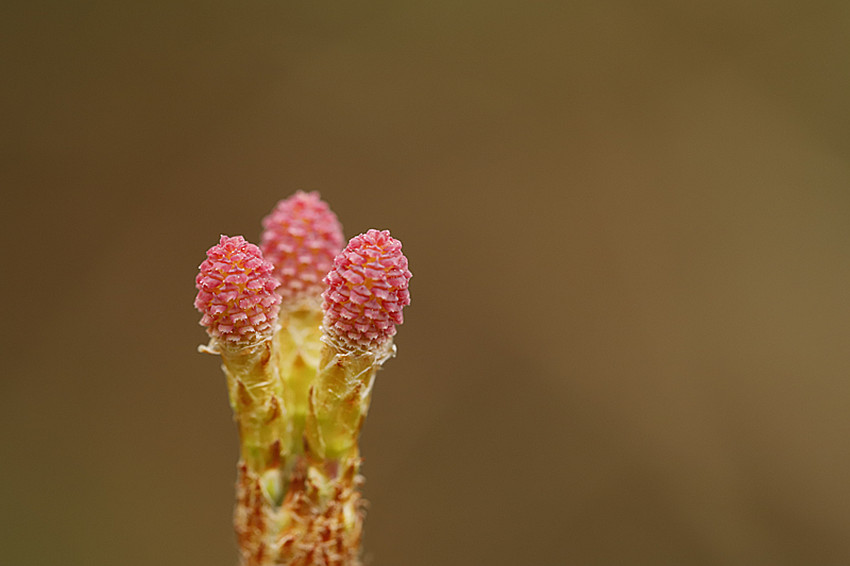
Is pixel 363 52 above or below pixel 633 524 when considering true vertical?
above

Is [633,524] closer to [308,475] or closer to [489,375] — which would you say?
[489,375]

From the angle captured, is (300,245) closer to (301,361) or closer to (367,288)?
(301,361)

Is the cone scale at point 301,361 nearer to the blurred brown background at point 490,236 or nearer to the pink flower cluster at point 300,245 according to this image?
the pink flower cluster at point 300,245

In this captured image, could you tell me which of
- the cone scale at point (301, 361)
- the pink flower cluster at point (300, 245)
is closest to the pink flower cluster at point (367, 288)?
the cone scale at point (301, 361)

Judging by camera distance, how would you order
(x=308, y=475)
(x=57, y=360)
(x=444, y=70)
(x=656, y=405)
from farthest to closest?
(x=444, y=70) → (x=656, y=405) → (x=57, y=360) → (x=308, y=475)

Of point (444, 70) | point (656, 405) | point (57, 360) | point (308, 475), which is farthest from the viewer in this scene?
point (444, 70)

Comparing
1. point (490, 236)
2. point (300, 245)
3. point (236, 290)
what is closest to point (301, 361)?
point (300, 245)

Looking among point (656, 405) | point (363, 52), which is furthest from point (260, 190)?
point (656, 405)
